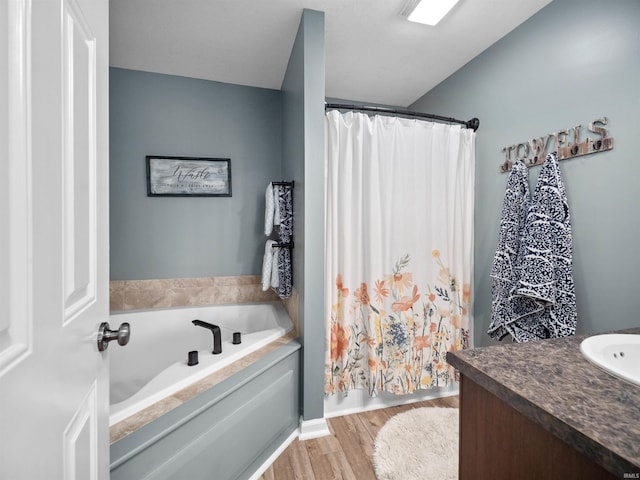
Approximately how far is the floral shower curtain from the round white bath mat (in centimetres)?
18

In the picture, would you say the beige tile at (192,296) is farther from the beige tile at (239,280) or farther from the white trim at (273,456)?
the white trim at (273,456)

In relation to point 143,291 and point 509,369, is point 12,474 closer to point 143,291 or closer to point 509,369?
point 509,369

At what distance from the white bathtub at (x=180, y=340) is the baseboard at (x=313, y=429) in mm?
516

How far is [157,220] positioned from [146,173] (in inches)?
15.1

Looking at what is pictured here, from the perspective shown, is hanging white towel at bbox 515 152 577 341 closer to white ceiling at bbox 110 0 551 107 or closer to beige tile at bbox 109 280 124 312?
white ceiling at bbox 110 0 551 107

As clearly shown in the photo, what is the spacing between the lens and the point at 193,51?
81.0 inches

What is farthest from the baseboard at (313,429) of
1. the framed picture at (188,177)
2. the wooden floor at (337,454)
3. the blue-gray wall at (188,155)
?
the framed picture at (188,177)

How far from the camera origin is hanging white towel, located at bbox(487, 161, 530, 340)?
162 cm

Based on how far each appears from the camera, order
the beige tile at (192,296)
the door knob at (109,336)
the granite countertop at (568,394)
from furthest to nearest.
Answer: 1. the beige tile at (192,296)
2. the door knob at (109,336)
3. the granite countertop at (568,394)

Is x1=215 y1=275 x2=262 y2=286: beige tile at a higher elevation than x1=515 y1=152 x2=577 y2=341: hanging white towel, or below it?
below

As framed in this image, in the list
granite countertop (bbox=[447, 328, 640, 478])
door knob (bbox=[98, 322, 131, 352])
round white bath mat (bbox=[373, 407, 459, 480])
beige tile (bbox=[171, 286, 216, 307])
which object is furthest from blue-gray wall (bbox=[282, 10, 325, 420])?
beige tile (bbox=[171, 286, 216, 307])

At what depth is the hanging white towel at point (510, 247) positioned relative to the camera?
63.9 inches

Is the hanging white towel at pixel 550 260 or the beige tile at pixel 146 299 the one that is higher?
the hanging white towel at pixel 550 260

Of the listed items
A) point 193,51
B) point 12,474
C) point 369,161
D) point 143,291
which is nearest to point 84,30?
point 12,474
